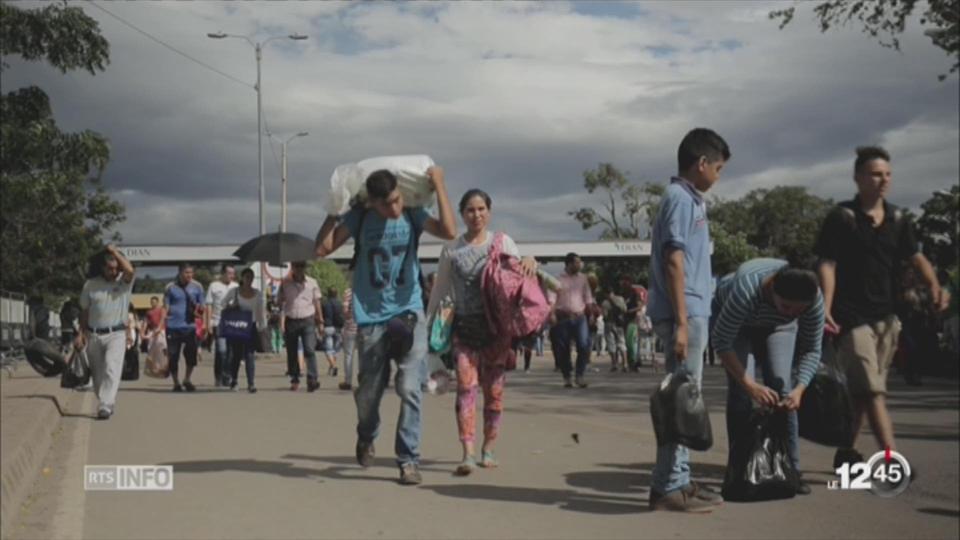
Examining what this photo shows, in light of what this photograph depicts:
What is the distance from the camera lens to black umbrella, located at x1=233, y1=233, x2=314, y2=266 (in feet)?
15.1

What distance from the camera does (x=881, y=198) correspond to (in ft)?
11.1

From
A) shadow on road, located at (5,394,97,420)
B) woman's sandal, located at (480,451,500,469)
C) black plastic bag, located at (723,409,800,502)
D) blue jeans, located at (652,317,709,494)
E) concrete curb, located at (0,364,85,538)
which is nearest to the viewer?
black plastic bag, located at (723,409,800,502)

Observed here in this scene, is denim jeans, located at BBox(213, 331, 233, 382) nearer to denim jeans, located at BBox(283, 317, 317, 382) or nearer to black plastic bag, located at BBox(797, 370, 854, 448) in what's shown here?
denim jeans, located at BBox(283, 317, 317, 382)

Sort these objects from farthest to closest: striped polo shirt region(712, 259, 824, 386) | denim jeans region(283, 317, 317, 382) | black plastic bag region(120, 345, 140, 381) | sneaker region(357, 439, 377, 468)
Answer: denim jeans region(283, 317, 317, 382), black plastic bag region(120, 345, 140, 381), sneaker region(357, 439, 377, 468), striped polo shirt region(712, 259, 824, 386)

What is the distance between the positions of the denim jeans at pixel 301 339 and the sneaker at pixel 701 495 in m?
8.98

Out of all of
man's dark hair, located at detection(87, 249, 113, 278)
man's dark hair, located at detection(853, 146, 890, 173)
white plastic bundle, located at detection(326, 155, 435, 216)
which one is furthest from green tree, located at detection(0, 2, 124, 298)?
man's dark hair, located at detection(853, 146, 890, 173)

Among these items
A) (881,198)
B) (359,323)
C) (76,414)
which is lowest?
(76,414)

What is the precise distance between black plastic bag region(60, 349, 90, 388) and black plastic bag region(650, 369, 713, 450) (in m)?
8.68

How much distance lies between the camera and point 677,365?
455 centimetres

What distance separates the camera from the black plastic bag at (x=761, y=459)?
4262 millimetres

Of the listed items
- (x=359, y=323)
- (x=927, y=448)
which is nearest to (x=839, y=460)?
(x=359, y=323)

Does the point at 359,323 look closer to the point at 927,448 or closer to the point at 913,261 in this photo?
the point at 913,261

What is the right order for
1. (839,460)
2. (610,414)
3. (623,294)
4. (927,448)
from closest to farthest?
(839,460) → (927,448) → (610,414) → (623,294)

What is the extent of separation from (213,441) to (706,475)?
13.0 feet
